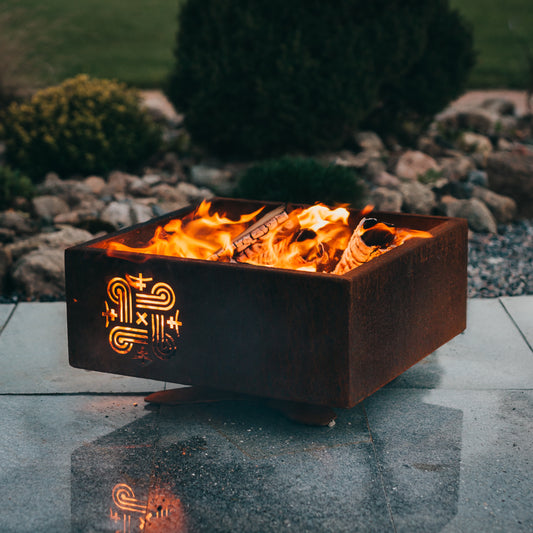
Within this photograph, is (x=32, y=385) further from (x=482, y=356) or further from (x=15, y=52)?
(x=15, y=52)

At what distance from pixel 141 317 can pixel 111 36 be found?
16.7 m

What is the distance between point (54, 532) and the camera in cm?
275

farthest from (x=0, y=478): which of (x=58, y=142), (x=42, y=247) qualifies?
(x=58, y=142)

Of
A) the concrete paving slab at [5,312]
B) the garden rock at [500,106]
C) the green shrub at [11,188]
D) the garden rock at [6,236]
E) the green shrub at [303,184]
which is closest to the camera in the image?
the concrete paving slab at [5,312]

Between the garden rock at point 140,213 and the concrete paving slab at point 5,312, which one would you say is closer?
the concrete paving slab at point 5,312

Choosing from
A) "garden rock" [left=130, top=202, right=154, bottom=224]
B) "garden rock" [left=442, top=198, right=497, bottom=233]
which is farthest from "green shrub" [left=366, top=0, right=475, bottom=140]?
"garden rock" [left=130, top=202, right=154, bottom=224]

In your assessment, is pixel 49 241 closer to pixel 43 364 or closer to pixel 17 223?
pixel 17 223

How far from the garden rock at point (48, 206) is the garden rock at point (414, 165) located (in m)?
3.04

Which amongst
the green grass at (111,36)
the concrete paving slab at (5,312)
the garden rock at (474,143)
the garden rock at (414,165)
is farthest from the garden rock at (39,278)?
the green grass at (111,36)

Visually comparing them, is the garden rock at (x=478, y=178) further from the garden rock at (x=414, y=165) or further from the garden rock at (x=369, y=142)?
the garden rock at (x=369, y=142)

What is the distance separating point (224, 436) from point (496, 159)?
4.83 m

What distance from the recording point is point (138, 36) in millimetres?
19078

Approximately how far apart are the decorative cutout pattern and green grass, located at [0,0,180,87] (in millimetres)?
7470

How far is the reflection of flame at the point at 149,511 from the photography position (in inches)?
109
